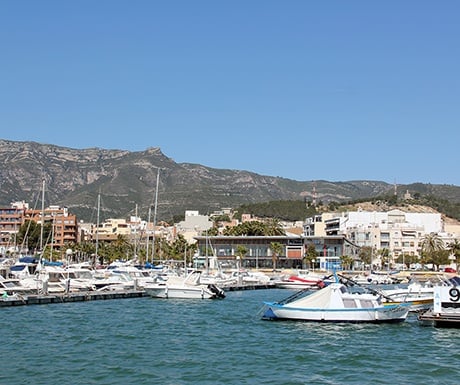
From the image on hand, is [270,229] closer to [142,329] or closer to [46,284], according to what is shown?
[46,284]

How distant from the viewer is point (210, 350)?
3756cm

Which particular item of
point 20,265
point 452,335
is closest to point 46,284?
point 20,265

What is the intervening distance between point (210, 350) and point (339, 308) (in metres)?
13.5

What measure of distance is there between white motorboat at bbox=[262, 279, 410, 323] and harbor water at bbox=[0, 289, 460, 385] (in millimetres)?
647

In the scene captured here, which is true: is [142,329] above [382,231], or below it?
below

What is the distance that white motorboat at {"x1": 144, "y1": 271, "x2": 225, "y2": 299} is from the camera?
227 feet

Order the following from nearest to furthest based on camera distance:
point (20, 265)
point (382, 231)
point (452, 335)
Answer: point (452, 335) < point (20, 265) < point (382, 231)

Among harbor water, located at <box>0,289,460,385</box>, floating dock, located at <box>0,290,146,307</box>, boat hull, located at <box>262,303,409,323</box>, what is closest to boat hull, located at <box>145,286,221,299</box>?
floating dock, located at <box>0,290,146,307</box>

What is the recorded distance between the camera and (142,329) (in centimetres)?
4600

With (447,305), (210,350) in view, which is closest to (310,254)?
(447,305)

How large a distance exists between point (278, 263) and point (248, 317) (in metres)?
119

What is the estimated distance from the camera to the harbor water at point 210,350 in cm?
3042

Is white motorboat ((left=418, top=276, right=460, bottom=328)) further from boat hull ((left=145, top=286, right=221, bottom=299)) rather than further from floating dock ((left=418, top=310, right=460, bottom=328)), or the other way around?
boat hull ((left=145, top=286, right=221, bottom=299))

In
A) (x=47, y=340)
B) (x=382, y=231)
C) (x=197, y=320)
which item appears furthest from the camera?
(x=382, y=231)
